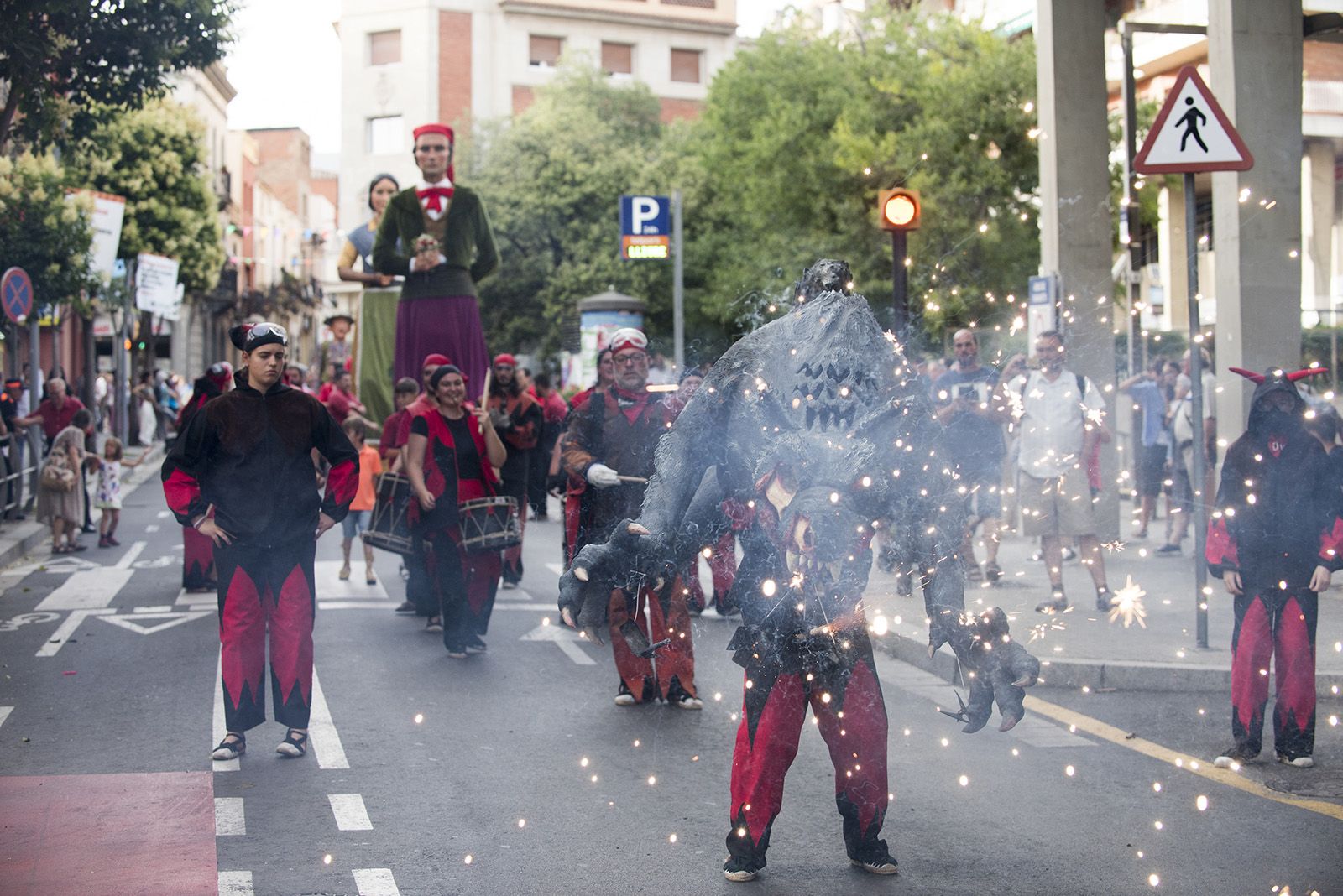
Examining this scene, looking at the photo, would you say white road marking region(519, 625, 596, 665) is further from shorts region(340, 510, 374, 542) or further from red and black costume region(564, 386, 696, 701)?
shorts region(340, 510, 374, 542)

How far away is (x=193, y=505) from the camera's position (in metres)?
6.91

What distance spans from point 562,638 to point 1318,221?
683 inches

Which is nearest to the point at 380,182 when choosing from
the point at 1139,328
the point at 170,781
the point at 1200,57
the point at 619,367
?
the point at 619,367

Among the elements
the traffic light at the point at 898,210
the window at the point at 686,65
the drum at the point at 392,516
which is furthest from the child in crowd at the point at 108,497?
the window at the point at 686,65

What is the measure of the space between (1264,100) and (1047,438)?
11.1ft

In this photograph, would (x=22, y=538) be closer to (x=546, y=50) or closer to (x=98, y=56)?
(x=98, y=56)

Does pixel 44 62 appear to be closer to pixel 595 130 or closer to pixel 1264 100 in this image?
pixel 1264 100

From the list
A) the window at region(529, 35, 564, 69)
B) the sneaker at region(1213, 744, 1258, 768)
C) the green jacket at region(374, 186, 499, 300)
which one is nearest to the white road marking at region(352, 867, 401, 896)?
the sneaker at region(1213, 744, 1258, 768)

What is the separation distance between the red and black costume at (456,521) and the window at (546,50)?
5751 centimetres

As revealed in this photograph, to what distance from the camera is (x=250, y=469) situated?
691cm

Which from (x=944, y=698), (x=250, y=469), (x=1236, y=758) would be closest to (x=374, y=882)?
(x=250, y=469)

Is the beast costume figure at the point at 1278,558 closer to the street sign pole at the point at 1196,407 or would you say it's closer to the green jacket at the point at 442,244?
the street sign pole at the point at 1196,407

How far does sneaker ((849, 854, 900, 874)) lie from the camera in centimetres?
508

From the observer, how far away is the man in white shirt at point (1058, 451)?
1069cm
